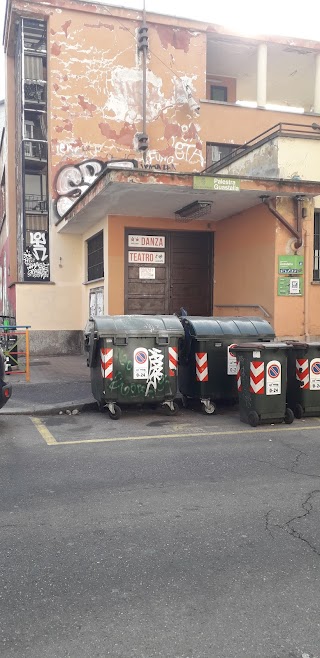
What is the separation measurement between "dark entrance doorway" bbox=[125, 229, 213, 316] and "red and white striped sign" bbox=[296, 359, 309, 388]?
6.35 metres

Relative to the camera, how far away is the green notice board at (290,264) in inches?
458

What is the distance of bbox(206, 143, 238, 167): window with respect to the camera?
17953mm

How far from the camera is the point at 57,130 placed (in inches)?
638

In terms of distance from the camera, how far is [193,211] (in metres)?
12.2

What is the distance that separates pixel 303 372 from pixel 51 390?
4503 mm

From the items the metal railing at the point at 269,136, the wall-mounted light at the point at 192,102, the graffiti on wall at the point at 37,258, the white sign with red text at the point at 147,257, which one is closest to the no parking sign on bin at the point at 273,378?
the metal railing at the point at 269,136

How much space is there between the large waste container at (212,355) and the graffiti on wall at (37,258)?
9028 mm

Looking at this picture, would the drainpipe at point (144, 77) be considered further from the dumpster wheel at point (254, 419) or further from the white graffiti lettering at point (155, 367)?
the dumpster wheel at point (254, 419)

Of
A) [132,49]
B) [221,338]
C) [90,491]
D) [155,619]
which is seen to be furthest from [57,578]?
[132,49]

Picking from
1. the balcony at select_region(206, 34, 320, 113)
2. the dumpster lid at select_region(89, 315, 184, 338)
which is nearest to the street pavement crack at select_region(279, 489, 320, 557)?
the dumpster lid at select_region(89, 315, 184, 338)

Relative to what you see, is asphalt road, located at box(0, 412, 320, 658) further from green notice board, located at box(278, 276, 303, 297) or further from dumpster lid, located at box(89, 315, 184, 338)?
green notice board, located at box(278, 276, 303, 297)

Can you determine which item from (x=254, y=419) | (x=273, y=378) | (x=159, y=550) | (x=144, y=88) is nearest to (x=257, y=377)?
(x=273, y=378)

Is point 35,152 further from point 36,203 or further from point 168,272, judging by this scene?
point 168,272

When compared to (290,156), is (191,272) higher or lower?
lower
